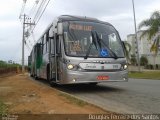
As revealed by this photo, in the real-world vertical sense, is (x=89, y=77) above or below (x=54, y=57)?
below

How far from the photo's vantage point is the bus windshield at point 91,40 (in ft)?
47.9

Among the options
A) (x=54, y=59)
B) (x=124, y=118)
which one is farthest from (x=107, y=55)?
(x=124, y=118)

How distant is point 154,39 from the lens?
4222cm

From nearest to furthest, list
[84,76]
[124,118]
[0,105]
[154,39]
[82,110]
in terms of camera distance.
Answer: [124,118] → [82,110] → [0,105] → [84,76] → [154,39]

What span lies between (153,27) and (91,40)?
26.4m

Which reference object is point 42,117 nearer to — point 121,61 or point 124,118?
point 124,118

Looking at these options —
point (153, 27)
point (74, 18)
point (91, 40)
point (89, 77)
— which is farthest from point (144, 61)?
point (89, 77)

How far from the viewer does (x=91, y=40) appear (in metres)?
14.9

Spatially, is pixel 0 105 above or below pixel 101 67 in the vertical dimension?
below

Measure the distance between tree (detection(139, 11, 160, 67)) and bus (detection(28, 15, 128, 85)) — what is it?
2514 cm

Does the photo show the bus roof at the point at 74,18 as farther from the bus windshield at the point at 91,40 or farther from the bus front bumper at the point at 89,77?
the bus front bumper at the point at 89,77

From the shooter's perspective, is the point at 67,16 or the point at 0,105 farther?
the point at 67,16

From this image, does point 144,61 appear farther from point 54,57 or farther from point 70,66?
point 70,66

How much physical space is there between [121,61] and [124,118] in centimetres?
710
